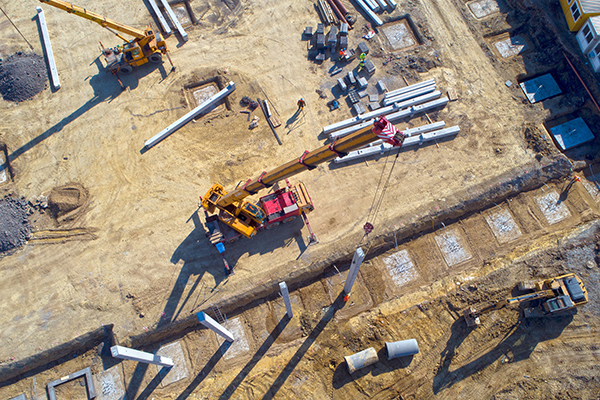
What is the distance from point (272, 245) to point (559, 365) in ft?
53.8

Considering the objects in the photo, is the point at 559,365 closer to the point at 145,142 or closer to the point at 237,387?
the point at 237,387

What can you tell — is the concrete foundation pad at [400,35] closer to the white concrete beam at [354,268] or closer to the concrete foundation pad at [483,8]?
the concrete foundation pad at [483,8]

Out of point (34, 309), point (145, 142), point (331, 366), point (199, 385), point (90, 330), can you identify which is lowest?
point (331, 366)

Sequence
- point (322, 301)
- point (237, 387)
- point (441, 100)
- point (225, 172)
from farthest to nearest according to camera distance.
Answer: point (441, 100)
point (225, 172)
point (322, 301)
point (237, 387)

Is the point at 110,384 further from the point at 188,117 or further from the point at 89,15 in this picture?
the point at 89,15

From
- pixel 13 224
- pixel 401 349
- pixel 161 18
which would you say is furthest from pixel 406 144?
pixel 13 224

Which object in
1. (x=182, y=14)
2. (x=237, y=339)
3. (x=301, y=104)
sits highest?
(x=182, y=14)

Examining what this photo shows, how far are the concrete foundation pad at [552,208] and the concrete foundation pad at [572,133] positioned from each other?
3826mm

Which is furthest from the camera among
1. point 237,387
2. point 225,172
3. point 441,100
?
point 441,100

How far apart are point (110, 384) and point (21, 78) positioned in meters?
20.7

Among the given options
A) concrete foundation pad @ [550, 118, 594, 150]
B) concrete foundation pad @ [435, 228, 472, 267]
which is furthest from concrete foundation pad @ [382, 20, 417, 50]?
concrete foundation pad @ [435, 228, 472, 267]

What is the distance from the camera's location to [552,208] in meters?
21.7

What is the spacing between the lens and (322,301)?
19594mm

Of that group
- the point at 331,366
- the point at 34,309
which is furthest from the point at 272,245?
the point at 34,309
